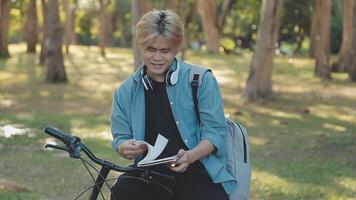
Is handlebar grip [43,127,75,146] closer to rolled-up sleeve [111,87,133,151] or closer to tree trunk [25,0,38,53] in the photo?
rolled-up sleeve [111,87,133,151]

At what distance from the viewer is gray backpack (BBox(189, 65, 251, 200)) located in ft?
11.6

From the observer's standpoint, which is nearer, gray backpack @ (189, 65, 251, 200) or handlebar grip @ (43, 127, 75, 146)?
handlebar grip @ (43, 127, 75, 146)

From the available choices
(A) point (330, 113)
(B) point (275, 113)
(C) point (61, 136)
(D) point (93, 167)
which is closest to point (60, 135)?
(C) point (61, 136)

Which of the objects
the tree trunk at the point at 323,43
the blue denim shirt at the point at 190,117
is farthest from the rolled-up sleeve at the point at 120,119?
the tree trunk at the point at 323,43

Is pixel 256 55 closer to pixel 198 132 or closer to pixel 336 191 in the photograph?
pixel 336 191

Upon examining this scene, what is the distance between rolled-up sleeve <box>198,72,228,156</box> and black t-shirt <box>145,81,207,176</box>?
0.13 m

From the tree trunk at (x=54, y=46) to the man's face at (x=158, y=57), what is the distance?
648 inches

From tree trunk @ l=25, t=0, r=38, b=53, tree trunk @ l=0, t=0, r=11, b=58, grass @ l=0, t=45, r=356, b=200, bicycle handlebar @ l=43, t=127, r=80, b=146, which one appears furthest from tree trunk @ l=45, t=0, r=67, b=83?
bicycle handlebar @ l=43, t=127, r=80, b=146

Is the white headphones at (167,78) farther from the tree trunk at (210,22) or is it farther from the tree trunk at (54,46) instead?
the tree trunk at (210,22)

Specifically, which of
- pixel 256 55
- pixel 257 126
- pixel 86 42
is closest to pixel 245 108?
pixel 256 55

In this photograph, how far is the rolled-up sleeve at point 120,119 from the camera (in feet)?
11.8

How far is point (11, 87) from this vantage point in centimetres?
1980

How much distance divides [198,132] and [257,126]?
32.7 feet

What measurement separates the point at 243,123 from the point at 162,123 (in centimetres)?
1035
